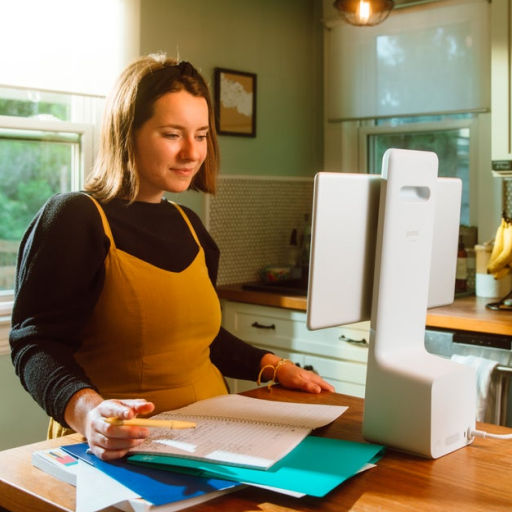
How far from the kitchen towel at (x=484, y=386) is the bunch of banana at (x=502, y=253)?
1.72ft

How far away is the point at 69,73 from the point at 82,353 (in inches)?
59.7

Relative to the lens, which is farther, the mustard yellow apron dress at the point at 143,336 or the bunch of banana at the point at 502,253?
the bunch of banana at the point at 502,253

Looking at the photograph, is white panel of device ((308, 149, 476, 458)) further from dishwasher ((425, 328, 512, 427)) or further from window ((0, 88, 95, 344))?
window ((0, 88, 95, 344))

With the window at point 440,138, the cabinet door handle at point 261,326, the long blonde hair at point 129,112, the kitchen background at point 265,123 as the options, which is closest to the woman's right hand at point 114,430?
the long blonde hair at point 129,112

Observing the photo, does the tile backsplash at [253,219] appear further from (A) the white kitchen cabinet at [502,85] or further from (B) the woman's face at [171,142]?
(B) the woman's face at [171,142]

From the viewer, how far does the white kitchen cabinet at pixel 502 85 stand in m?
2.89

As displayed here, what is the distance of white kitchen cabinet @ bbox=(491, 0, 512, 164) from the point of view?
9.48ft

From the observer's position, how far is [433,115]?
347cm

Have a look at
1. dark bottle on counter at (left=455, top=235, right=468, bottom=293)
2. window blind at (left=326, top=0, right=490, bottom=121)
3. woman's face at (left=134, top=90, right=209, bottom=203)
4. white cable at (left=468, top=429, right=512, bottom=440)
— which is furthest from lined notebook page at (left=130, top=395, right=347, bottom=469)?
window blind at (left=326, top=0, right=490, bottom=121)

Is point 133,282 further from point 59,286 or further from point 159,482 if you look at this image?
point 159,482

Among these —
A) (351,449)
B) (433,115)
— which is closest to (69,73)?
(433,115)

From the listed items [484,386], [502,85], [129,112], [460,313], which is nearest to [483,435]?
[129,112]

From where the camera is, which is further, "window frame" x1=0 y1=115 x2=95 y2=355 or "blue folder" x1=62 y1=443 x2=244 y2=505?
"window frame" x1=0 y1=115 x2=95 y2=355

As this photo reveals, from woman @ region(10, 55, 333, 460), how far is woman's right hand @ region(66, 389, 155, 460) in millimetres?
37
